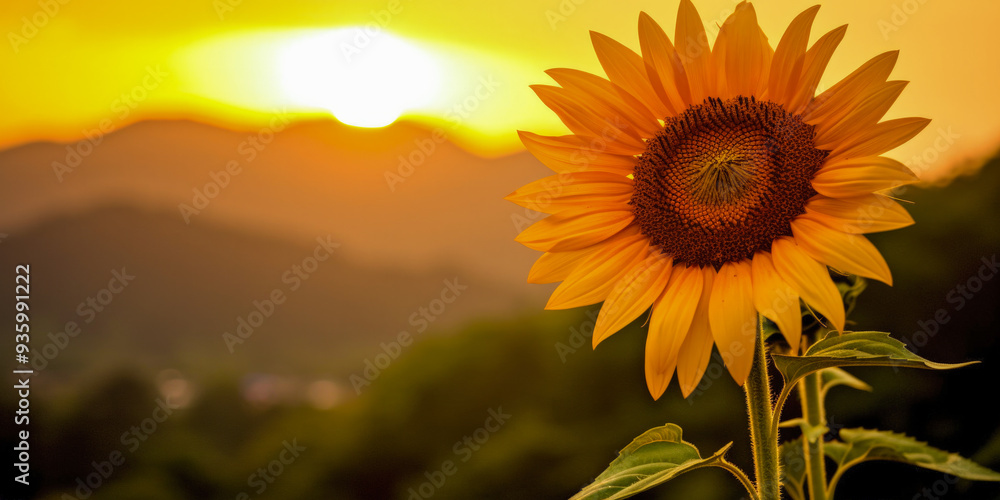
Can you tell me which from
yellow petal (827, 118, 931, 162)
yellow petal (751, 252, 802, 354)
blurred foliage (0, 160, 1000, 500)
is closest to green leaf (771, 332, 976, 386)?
yellow petal (751, 252, 802, 354)

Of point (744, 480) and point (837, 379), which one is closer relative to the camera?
point (744, 480)

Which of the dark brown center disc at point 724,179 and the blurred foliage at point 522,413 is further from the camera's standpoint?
the blurred foliage at point 522,413

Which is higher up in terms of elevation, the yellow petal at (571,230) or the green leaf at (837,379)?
the yellow petal at (571,230)

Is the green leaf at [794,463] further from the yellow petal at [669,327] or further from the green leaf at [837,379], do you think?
the yellow petal at [669,327]

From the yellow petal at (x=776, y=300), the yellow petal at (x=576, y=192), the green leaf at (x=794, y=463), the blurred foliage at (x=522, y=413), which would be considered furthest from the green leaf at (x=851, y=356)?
the blurred foliage at (x=522, y=413)

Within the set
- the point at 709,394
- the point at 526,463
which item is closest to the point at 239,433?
the point at 526,463

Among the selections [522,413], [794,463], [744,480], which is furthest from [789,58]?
[522,413]

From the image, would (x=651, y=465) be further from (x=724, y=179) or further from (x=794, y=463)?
(x=794, y=463)
